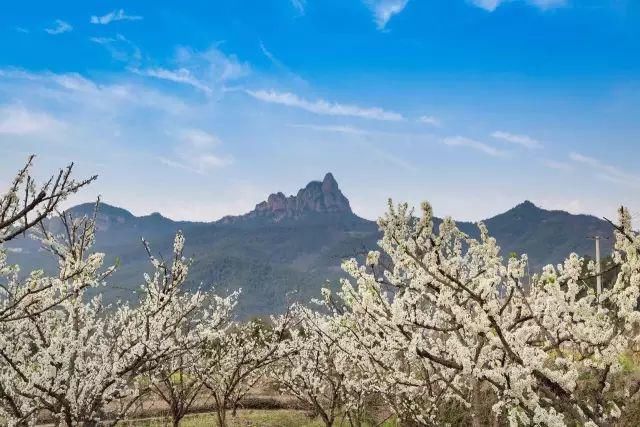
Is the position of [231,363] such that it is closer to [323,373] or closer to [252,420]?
[252,420]

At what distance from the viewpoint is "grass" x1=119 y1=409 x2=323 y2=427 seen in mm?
20141

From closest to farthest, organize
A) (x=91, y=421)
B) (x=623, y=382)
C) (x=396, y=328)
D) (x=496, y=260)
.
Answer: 1. (x=496, y=260)
2. (x=396, y=328)
3. (x=91, y=421)
4. (x=623, y=382)

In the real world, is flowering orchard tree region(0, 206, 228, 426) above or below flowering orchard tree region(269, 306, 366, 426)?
above

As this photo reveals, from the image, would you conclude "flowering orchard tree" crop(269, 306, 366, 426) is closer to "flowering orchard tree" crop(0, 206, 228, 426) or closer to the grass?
the grass

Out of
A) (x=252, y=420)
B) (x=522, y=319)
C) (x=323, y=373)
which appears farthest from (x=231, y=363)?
(x=522, y=319)

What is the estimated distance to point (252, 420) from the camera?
21391 millimetres

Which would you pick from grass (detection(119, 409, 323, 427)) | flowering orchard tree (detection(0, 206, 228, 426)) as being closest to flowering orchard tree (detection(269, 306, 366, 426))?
grass (detection(119, 409, 323, 427))

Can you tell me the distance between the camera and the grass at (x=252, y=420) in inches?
793

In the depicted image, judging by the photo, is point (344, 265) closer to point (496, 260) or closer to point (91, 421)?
point (496, 260)

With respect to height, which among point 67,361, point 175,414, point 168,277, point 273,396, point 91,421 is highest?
point 168,277

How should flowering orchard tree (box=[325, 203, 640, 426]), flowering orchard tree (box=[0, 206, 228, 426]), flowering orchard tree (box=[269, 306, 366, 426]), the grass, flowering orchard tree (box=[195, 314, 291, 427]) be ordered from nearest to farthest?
flowering orchard tree (box=[325, 203, 640, 426])
flowering orchard tree (box=[0, 206, 228, 426])
flowering orchard tree (box=[269, 306, 366, 426])
flowering orchard tree (box=[195, 314, 291, 427])
the grass

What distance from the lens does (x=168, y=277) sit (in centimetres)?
856

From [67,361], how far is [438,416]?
25.4 feet

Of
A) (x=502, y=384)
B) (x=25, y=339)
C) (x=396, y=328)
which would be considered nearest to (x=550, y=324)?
(x=502, y=384)
